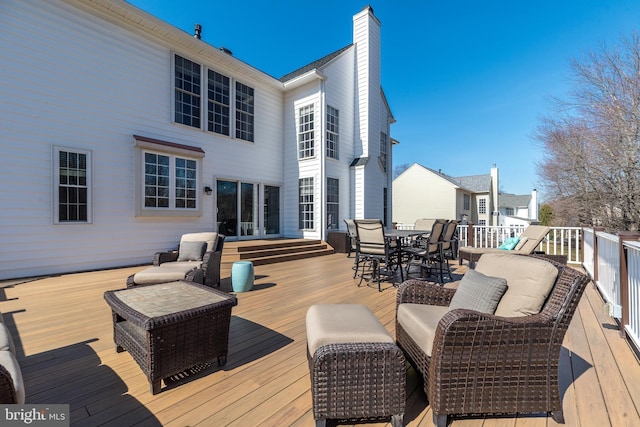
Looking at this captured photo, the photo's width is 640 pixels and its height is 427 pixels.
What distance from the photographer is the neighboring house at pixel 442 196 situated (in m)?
21.3

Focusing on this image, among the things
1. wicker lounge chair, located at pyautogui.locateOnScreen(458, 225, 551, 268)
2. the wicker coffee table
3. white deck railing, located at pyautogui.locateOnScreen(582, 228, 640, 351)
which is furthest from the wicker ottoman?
wicker lounge chair, located at pyautogui.locateOnScreen(458, 225, 551, 268)

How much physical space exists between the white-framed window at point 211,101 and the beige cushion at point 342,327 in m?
7.48

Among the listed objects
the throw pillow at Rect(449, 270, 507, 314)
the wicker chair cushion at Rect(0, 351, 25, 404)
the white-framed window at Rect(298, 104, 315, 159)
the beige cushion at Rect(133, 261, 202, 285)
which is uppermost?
the white-framed window at Rect(298, 104, 315, 159)

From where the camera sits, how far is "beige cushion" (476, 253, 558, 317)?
169 centimetres

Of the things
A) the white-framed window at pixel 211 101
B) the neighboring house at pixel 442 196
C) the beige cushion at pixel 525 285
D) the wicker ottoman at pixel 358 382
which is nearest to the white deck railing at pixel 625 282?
the beige cushion at pixel 525 285

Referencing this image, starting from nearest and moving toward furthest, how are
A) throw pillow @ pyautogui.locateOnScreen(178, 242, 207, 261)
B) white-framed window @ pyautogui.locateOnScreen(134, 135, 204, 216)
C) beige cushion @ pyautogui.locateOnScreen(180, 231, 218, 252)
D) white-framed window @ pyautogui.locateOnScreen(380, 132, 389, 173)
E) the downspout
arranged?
throw pillow @ pyautogui.locateOnScreen(178, 242, 207, 261)
beige cushion @ pyautogui.locateOnScreen(180, 231, 218, 252)
white-framed window @ pyautogui.locateOnScreen(134, 135, 204, 216)
the downspout
white-framed window @ pyautogui.locateOnScreen(380, 132, 389, 173)

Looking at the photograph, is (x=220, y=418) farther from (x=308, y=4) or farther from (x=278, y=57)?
(x=278, y=57)

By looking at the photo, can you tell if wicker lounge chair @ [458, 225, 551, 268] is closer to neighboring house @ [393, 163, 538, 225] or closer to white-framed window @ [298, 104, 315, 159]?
white-framed window @ [298, 104, 315, 159]

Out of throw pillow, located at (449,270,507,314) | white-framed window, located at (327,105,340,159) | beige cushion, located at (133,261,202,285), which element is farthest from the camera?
white-framed window, located at (327,105,340,159)

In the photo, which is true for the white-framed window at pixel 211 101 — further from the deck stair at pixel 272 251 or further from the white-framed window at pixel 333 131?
the deck stair at pixel 272 251

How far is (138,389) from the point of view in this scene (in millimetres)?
1949

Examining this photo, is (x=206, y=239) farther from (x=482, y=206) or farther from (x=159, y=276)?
(x=482, y=206)

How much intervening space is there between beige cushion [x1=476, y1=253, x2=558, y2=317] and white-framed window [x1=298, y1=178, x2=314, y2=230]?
7.76 metres

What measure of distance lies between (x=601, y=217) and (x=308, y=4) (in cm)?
1341
